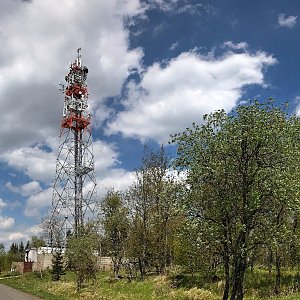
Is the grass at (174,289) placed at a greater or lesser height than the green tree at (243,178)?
lesser

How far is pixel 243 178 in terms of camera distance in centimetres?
2192

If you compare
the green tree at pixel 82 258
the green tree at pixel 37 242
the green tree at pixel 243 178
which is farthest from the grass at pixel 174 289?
the green tree at pixel 37 242

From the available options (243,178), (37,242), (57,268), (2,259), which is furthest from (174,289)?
(2,259)

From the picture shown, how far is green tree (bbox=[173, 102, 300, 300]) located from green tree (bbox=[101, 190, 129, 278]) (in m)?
30.6

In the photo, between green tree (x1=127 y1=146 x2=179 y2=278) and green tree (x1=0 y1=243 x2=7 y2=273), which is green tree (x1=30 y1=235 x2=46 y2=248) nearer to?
green tree (x1=0 y1=243 x2=7 y2=273)

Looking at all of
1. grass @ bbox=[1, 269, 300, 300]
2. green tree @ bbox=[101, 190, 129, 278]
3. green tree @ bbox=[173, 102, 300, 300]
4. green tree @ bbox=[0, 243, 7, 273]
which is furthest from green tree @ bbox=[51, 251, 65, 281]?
green tree @ bbox=[0, 243, 7, 273]

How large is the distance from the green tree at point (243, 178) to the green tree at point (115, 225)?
30573 mm

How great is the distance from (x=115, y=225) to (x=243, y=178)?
110ft

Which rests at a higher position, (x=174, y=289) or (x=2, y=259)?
(x=174, y=289)

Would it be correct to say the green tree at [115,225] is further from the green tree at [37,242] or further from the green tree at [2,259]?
the green tree at [2,259]

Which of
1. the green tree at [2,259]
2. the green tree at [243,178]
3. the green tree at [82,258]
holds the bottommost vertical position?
the green tree at [2,259]

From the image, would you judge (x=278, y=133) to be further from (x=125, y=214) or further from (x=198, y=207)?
(x=125, y=214)

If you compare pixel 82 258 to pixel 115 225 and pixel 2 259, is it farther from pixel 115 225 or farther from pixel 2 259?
pixel 2 259

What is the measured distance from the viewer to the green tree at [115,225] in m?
52.8
